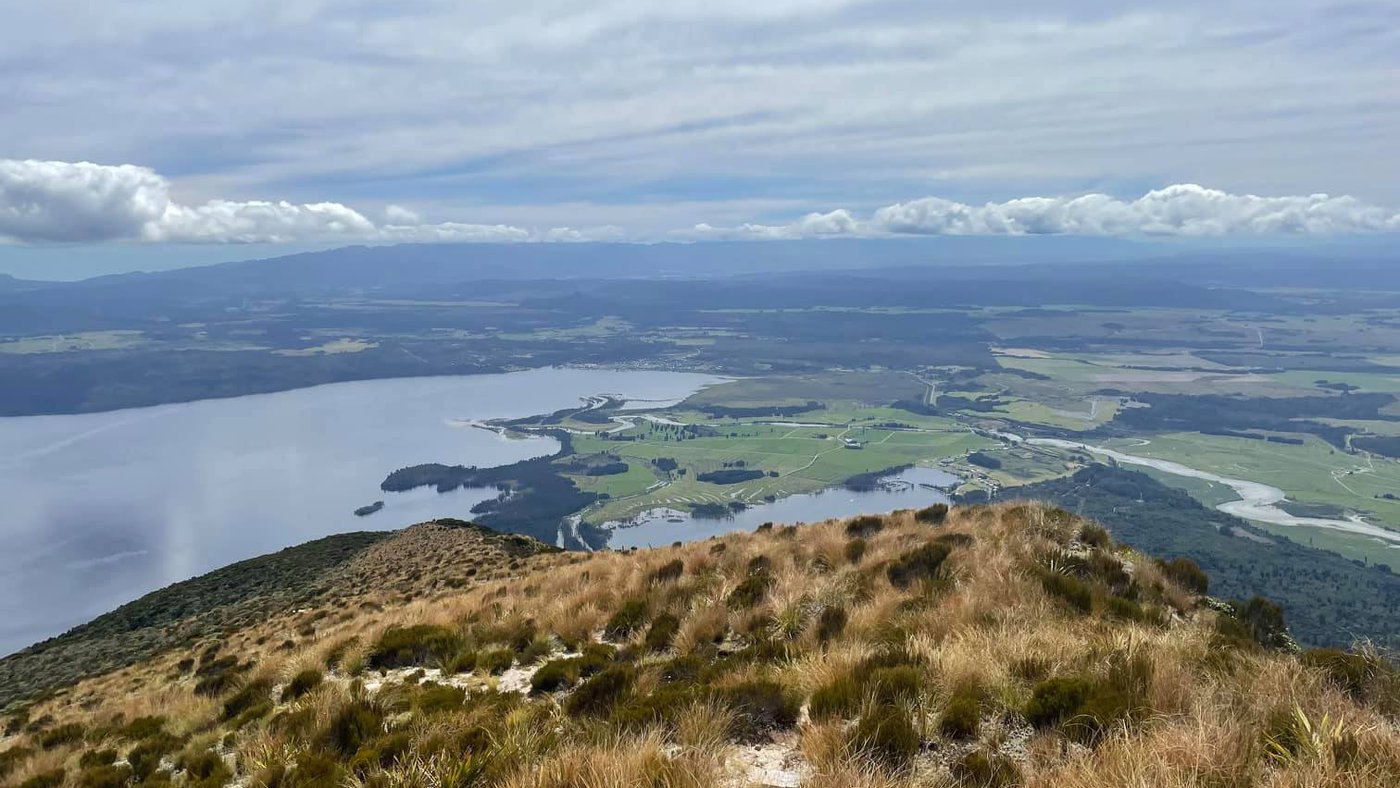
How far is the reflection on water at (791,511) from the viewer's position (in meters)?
121

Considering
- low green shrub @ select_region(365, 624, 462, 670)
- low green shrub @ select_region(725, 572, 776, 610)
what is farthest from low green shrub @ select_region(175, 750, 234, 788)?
low green shrub @ select_region(725, 572, 776, 610)

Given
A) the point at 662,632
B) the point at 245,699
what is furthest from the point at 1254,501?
the point at 245,699

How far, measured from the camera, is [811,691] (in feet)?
24.8

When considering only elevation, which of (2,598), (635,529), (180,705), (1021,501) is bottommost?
(2,598)

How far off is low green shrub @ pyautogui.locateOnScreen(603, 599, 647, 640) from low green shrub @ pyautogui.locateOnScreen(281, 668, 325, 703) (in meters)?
5.08

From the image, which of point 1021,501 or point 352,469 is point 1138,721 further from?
point 352,469

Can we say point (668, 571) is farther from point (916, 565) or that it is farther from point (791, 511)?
point (791, 511)

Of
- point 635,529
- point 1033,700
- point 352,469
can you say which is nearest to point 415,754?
point 1033,700

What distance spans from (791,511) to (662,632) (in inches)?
4808

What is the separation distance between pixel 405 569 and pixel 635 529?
94831mm

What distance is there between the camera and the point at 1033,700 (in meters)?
6.61

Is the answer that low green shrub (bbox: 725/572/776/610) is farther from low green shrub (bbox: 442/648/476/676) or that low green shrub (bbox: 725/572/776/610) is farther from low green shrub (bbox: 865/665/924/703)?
low green shrub (bbox: 865/665/924/703)

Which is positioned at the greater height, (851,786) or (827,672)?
(851,786)

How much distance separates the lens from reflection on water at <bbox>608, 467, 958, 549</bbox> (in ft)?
397
